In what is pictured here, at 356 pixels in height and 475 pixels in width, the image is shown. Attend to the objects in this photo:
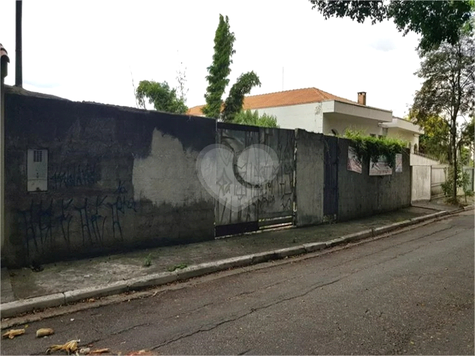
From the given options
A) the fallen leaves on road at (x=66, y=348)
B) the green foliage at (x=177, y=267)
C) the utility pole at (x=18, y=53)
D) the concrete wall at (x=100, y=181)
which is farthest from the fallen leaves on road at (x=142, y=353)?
the utility pole at (x=18, y=53)

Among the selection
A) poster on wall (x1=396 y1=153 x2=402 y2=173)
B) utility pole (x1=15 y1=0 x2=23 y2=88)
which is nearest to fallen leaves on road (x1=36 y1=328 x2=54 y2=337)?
utility pole (x1=15 y1=0 x2=23 y2=88)

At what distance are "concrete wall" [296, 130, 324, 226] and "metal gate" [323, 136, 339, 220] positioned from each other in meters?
0.19

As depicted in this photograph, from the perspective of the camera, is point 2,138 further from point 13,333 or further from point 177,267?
point 177,267

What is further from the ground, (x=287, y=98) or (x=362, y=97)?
(x=362, y=97)

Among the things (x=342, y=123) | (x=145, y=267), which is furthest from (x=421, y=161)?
(x=145, y=267)

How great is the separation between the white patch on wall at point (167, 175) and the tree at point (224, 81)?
1515 centimetres

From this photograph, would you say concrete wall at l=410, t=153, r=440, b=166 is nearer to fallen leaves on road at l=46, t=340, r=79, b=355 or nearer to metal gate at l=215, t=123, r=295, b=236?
metal gate at l=215, t=123, r=295, b=236

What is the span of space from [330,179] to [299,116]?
463 inches

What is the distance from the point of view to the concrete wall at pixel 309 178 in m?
9.06

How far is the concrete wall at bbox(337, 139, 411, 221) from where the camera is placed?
34.0ft

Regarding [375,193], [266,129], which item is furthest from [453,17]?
[375,193]

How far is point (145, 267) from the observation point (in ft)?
→ 17.8

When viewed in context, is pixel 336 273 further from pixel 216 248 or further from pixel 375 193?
pixel 375 193

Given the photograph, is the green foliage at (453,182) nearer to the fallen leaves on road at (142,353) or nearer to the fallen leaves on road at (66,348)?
the fallen leaves on road at (142,353)
